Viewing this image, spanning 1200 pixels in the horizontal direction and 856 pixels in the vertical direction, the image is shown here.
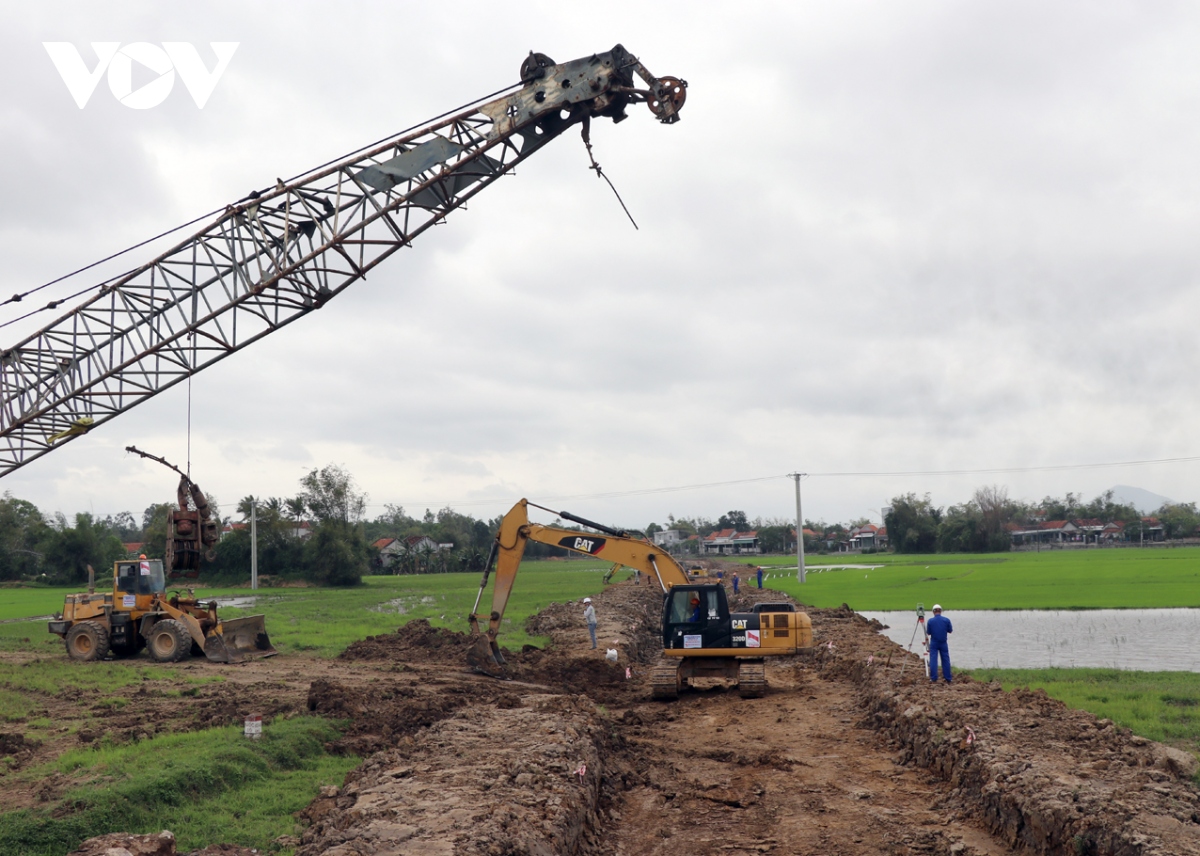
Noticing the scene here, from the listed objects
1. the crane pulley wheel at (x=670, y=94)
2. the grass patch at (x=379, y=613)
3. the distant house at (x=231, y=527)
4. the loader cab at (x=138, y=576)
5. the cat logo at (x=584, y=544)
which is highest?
the crane pulley wheel at (x=670, y=94)

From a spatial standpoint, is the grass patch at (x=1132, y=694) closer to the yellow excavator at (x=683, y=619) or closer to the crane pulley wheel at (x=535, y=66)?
the yellow excavator at (x=683, y=619)

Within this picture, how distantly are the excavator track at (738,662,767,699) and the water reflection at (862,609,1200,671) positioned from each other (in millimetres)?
7457

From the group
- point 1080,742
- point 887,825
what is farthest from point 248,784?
point 1080,742

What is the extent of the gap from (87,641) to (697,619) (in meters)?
18.5

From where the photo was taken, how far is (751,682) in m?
21.2

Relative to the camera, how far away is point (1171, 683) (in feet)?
67.5

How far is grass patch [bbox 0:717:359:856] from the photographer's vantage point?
10445mm

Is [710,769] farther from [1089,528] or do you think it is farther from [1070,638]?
[1089,528]

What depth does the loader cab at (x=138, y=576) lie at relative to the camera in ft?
90.8

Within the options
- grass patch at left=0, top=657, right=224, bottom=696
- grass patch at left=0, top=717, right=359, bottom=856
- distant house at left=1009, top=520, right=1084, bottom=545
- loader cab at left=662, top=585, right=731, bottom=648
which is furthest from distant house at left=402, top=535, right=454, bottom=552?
grass patch at left=0, top=717, right=359, bottom=856

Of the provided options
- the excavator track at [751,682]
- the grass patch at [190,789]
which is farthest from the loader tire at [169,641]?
the excavator track at [751,682]

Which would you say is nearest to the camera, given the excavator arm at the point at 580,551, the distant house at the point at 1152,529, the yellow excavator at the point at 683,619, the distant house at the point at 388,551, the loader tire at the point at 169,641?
the yellow excavator at the point at 683,619

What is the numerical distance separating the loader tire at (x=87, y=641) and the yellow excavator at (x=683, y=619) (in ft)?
39.5

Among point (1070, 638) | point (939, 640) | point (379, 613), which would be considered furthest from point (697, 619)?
point (379, 613)
